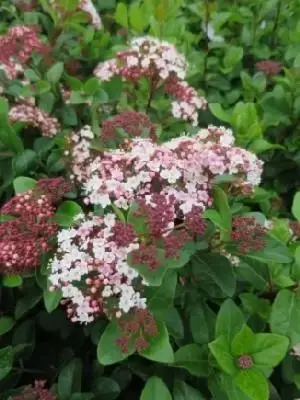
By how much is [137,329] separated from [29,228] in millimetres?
334

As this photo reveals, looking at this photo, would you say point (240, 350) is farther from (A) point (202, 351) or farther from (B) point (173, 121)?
(B) point (173, 121)

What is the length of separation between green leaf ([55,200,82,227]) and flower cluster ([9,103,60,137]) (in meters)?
0.42

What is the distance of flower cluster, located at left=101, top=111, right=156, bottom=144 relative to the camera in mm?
1445

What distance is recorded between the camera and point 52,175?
1.65m

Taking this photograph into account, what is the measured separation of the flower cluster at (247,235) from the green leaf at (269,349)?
0.18 metres

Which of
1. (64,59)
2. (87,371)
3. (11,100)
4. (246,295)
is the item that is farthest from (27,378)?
(64,59)

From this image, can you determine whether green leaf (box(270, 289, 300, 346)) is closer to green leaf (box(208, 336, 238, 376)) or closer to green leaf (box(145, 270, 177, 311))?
green leaf (box(208, 336, 238, 376))

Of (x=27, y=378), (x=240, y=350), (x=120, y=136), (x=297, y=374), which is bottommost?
(x=27, y=378)

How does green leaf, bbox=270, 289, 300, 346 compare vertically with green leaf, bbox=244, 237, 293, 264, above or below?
below

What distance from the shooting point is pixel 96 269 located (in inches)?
44.3

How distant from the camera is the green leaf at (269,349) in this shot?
1.13m

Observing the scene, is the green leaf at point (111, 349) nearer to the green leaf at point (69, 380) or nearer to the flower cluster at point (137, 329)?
the flower cluster at point (137, 329)

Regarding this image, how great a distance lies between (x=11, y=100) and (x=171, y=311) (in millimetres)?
1038

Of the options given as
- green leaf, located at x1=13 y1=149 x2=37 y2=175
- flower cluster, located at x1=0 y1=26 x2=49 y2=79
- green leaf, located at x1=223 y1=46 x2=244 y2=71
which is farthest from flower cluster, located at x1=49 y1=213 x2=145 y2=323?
green leaf, located at x1=223 y1=46 x2=244 y2=71
